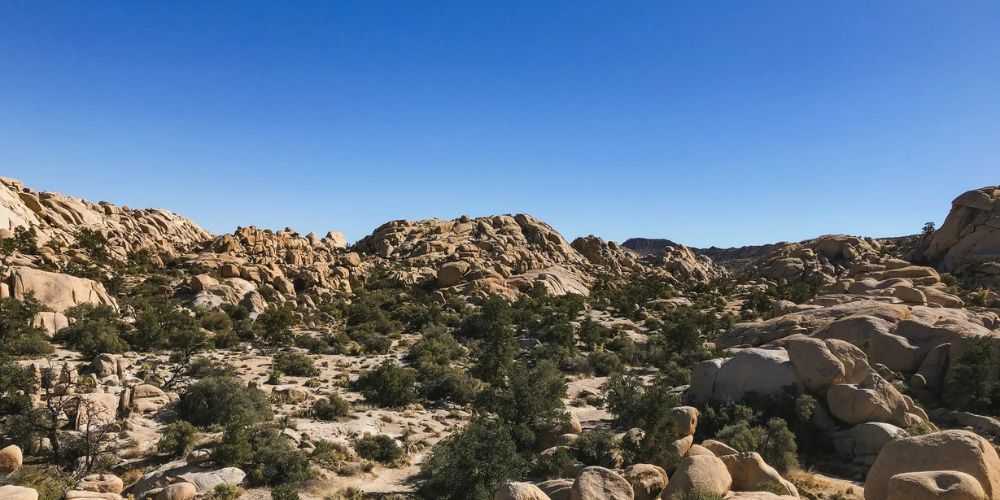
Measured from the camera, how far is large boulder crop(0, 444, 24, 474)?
13.5 meters

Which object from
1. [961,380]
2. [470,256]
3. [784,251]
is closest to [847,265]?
[784,251]

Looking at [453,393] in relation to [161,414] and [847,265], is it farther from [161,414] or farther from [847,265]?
[847,265]

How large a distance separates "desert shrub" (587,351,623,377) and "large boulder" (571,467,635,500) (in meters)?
18.9

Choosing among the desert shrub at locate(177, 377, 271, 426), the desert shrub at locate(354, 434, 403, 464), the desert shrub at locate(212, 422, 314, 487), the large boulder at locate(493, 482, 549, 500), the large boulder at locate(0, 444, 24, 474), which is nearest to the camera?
the large boulder at locate(493, 482, 549, 500)

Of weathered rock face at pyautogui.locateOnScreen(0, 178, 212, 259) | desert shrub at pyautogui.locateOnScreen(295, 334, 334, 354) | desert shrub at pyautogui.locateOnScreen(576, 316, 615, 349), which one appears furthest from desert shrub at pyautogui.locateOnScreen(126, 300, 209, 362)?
weathered rock face at pyautogui.locateOnScreen(0, 178, 212, 259)

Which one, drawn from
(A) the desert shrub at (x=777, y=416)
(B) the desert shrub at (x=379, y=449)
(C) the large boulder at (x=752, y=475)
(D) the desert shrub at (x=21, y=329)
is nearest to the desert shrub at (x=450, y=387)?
(B) the desert shrub at (x=379, y=449)

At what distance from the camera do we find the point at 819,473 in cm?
1590

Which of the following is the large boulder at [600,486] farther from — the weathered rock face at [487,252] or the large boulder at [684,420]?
the weathered rock face at [487,252]

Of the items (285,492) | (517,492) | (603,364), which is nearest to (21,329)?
(285,492)

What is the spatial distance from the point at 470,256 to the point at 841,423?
56.9 m

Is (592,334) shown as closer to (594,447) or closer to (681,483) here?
(594,447)

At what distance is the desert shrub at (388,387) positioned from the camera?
2295 centimetres

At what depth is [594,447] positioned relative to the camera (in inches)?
655

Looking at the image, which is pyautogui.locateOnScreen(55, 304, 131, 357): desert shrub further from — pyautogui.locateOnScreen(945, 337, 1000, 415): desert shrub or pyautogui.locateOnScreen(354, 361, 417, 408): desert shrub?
pyautogui.locateOnScreen(945, 337, 1000, 415): desert shrub
